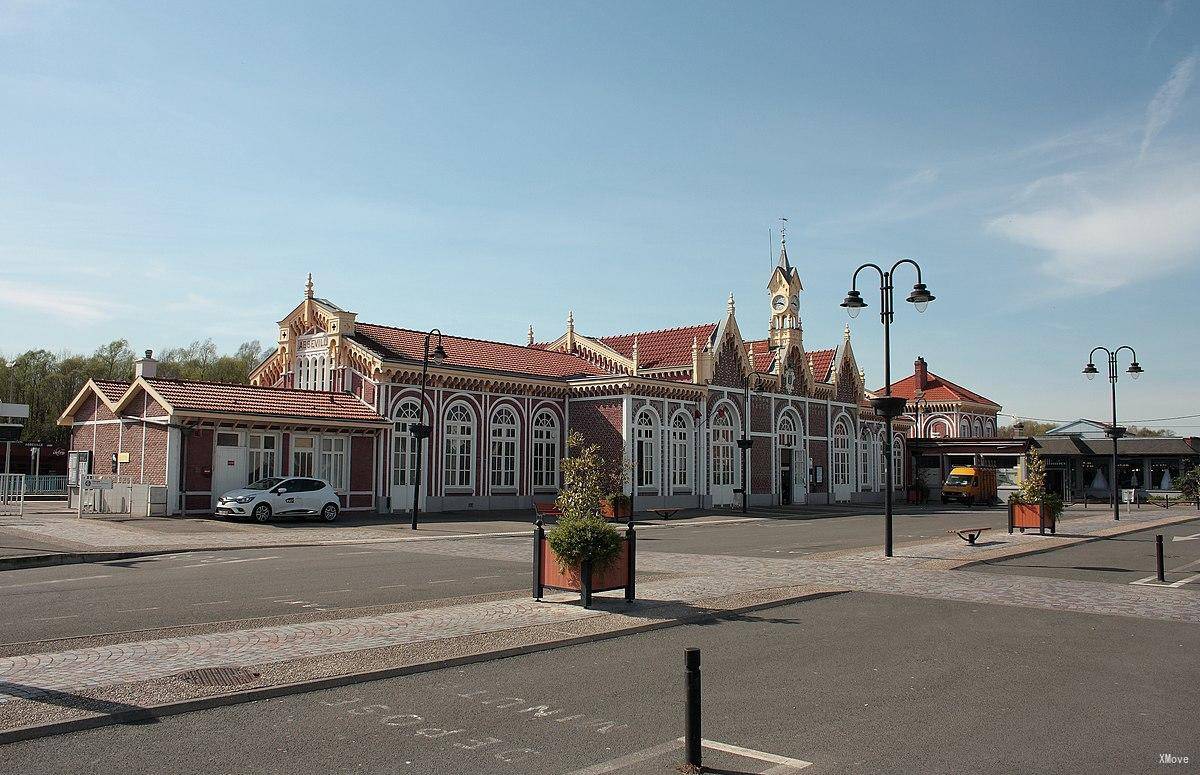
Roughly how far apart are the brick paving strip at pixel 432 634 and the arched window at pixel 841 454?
38.0m

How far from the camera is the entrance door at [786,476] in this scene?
51.6 metres

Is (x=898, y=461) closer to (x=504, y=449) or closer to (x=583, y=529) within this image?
(x=504, y=449)

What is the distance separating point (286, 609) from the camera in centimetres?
1288

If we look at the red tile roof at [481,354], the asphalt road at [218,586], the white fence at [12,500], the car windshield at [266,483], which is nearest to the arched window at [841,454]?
the red tile roof at [481,354]

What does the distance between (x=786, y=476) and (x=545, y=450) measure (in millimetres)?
15972

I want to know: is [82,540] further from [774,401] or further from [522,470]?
[774,401]

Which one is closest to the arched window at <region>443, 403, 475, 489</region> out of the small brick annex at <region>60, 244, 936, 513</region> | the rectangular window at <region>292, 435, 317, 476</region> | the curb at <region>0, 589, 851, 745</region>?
the small brick annex at <region>60, 244, 936, 513</region>

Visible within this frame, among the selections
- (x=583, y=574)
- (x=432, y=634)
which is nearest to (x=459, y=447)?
(x=583, y=574)

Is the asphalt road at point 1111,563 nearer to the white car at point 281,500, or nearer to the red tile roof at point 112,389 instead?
the white car at point 281,500

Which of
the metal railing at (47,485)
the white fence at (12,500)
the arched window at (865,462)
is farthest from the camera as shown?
the arched window at (865,462)

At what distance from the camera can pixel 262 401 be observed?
112ft

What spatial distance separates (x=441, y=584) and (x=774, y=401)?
123 feet

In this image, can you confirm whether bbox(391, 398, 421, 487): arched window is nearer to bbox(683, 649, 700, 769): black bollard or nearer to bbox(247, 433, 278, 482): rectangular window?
bbox(247, 433, 278, 482): rectangular window

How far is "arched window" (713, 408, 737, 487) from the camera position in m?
47.1
